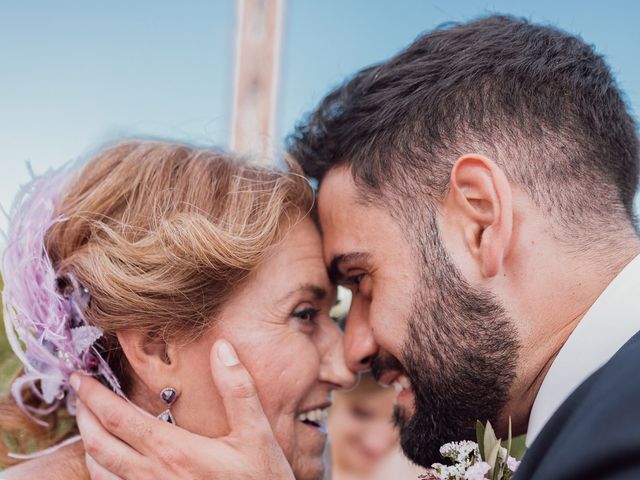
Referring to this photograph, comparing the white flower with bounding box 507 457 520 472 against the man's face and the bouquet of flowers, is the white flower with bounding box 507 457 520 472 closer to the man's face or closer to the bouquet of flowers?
the bouquet of flowers

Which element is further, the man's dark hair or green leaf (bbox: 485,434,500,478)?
the man's dark hair

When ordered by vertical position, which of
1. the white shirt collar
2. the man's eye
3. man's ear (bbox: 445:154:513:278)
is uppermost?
man's ear (bbox: 445:154:513:278)

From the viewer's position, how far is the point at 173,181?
2.76 meters

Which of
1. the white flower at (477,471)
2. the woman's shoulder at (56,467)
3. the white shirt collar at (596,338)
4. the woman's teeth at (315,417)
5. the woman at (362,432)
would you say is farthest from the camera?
the woman at (362,432)

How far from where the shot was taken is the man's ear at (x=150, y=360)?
2633 mm

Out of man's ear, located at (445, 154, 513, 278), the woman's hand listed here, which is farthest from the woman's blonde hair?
man's ear, located at (445, 154, 513, 278)

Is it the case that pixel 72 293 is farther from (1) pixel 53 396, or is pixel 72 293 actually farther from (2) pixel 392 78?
(2) pixel 392 78

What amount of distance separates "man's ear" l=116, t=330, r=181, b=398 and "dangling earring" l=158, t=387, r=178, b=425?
0.07 feet

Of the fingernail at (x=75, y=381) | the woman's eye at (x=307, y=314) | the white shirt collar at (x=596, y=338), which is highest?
the white shirt collar at (x=596, y=338)

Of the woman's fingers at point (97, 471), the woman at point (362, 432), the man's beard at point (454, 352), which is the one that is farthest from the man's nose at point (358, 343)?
the woman at point (362, 432)

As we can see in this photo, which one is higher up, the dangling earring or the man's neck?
the man's neck

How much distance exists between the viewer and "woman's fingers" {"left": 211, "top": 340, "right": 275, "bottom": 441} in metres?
2.49

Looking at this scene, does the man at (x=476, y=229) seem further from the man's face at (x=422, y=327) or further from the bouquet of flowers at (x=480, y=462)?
→ the bouquet of flowers at (x=480, y=462)

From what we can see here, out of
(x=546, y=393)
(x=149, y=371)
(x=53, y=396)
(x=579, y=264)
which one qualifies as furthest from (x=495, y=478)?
(x=53, y=396)
